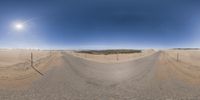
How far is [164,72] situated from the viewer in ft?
57.5

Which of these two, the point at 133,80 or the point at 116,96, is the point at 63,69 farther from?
the point at 116,96

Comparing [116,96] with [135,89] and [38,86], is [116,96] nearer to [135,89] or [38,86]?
[135,89]

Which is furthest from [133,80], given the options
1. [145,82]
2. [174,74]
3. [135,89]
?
[174,74]

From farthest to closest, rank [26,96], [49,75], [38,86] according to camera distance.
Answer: [49,75] < [38,86] < [26,96]

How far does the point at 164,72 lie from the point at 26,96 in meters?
11.6

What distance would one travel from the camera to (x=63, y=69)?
18.0 m

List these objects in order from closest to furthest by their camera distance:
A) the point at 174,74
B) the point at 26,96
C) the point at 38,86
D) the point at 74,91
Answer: the point at 26,96 < the point at 74,91 < the point at 38,86 < the point at 174,74

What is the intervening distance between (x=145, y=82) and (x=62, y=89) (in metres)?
5.80

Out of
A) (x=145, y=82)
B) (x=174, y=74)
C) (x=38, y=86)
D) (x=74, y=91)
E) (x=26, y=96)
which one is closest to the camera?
(x=26, y=96)

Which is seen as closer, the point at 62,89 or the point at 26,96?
the point at 26,96

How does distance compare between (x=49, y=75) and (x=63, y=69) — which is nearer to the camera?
(x=49, y=75)

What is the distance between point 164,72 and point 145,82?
3.90 m

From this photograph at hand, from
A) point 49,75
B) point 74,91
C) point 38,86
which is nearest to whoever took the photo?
point 74,91

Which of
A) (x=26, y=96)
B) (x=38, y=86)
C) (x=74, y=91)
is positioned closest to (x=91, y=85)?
(x=74, y=91)
